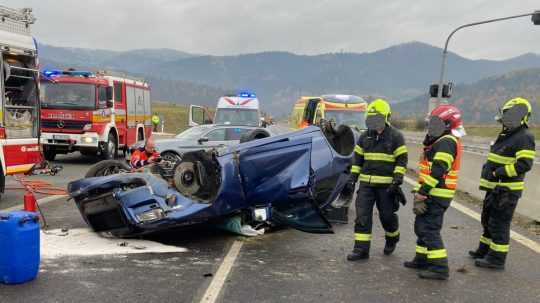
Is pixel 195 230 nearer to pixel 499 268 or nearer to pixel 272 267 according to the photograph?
pixel 272 267

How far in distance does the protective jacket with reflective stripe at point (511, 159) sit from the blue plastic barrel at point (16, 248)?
14.8ft

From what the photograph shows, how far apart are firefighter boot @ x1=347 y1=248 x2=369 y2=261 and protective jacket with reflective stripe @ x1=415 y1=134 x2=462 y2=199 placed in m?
0.91

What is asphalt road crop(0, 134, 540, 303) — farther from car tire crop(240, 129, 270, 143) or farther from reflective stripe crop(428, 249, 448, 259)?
car tire crop(240, 129, 270, 143)

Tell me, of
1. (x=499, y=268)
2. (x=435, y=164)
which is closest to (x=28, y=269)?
(x=435, y=164)

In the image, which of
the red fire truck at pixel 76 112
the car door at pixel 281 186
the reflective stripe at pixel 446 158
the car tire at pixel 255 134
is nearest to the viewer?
the reflective stripe at pixel 446 158

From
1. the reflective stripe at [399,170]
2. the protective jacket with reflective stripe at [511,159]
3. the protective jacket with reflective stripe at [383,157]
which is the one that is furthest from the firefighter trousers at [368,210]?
the protective jacket with reflective stripe at [511,159]

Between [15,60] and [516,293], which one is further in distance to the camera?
[15,60]

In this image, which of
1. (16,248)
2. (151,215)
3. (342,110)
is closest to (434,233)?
(151,215)

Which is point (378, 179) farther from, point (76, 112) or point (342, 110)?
point (342, 110)

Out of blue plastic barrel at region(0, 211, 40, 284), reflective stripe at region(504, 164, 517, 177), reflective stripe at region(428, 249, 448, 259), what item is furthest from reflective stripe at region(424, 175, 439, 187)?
blue plastic barrel at region(0, 211, 40, 284)

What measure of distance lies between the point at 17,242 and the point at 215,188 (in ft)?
7.52

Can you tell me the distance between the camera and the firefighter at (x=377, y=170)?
5.15 metres

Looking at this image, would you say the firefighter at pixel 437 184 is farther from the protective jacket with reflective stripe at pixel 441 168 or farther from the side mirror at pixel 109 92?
the side mirror at pixel 109 92

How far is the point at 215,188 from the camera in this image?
582cm
